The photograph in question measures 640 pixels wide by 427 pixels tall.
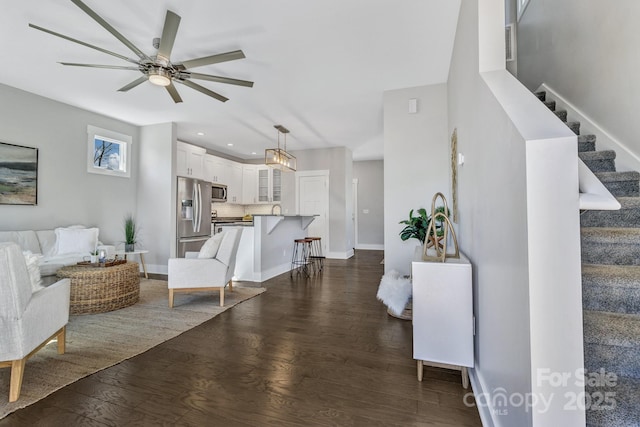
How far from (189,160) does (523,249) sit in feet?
20.9

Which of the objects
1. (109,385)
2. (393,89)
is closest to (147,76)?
(109,385)

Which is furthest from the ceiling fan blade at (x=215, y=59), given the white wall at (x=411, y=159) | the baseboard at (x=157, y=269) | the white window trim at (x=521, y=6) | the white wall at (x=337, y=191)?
the white wall at (x=337, y=191)

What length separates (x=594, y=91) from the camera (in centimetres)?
220

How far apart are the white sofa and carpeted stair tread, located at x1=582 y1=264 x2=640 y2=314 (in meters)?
4.85

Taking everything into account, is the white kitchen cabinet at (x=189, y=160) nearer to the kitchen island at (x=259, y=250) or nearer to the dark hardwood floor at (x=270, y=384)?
the kitchen island at (x=259, y=250)

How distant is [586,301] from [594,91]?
1.95m

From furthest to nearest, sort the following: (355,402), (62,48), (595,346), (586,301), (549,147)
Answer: (62,48) < (355,402) < (586,301) < (595,346) < (549,147)

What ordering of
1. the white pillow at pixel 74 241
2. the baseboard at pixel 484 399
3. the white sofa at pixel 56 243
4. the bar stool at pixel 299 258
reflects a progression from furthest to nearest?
the bar stool at pixel 299 258, the white pillow at pixel 74 241, the white sofa at pixel 56 243, the baseboard at pixel 484 399

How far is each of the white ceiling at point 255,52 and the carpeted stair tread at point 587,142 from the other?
4.84ft

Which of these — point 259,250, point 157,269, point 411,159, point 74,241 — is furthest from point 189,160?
point 411,159

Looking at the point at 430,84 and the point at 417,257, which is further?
the point at 430,84

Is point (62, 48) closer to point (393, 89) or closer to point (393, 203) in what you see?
point (393, 89)

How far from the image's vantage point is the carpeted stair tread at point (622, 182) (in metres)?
1.79

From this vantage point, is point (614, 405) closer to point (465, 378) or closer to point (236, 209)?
point (465, 378)
